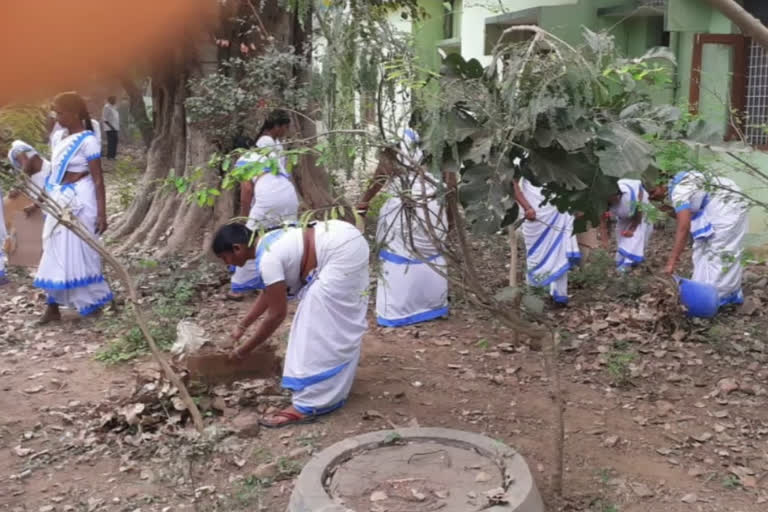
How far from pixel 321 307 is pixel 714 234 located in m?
3.75

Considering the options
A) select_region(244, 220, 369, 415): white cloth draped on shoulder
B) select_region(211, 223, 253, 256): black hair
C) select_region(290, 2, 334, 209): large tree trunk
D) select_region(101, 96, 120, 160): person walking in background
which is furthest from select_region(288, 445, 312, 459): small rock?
select_region(101, 96, 120, 160): person walking in background

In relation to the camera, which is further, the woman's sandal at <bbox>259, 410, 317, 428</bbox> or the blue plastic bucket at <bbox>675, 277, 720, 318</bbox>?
the blue plastic bucket at <bbox>675, 277, 720, 318</bbox>

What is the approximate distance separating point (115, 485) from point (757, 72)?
9150 millimetres

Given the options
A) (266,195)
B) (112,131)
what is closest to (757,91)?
(266,195)

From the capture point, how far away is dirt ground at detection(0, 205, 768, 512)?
14.1 feet

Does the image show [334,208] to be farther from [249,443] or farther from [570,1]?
[570,1]

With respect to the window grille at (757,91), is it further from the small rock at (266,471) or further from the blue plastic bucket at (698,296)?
the small rock at (266,471)

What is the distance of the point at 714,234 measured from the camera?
6.91 m

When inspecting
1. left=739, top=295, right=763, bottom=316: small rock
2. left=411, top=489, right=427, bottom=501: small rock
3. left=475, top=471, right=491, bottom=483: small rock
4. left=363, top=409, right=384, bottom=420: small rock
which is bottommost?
left=363, top=409, right=384, bottom=420: small rock

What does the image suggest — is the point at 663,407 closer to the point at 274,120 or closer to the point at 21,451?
the point at 21,451

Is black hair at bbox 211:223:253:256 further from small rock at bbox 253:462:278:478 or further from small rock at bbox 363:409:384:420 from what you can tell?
small rock at bbox 363:409:384:420

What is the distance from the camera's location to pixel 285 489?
4.23 m

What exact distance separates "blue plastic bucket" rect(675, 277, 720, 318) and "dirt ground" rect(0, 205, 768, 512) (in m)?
0.15

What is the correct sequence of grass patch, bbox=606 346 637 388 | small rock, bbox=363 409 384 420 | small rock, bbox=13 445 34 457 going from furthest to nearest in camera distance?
grass patch, bbox=606 346 637 388, small rock, bbox=363 409 384 420, small rock, bbox=13 445 34 457
